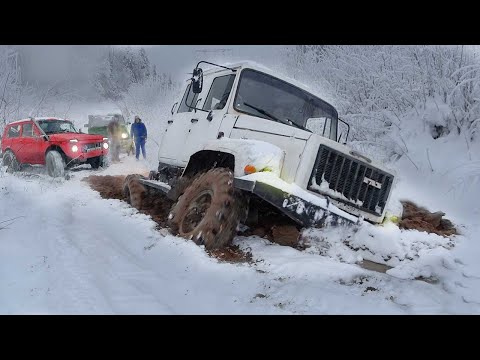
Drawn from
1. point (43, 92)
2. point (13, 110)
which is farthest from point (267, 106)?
point (43, 92)

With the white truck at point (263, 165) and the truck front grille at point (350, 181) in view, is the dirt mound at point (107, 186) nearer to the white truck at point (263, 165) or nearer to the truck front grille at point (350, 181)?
the white truck at point (263, 165)

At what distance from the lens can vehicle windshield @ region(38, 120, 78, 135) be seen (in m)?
10.9

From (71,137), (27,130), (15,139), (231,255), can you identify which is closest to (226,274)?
(231,255)

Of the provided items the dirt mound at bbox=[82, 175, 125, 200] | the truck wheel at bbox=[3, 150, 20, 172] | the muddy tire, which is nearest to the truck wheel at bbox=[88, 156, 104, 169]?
the dirt mound at bbox=[82, 175, 125, 200]

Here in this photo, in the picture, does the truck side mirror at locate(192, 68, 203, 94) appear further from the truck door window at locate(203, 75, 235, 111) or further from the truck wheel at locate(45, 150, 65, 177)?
the truck wheel at locate(45, 150, 65, 177)

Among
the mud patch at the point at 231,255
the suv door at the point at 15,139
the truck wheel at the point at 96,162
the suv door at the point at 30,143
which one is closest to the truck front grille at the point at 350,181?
the mud patch at the point at 231,255

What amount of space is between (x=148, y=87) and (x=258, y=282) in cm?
3258

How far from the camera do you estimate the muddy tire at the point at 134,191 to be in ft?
20.8

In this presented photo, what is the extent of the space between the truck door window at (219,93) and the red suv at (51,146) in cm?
603

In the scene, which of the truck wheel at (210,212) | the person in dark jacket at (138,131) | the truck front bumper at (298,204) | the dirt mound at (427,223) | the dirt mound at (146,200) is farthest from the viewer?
the person in dark jacket at (138,131)

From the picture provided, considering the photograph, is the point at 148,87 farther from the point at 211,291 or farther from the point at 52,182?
the point at 211,291

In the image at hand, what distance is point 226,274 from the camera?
3.41 meters

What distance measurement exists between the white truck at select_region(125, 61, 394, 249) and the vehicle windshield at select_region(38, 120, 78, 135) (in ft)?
21.8

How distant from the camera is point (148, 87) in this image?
33.6 metres
